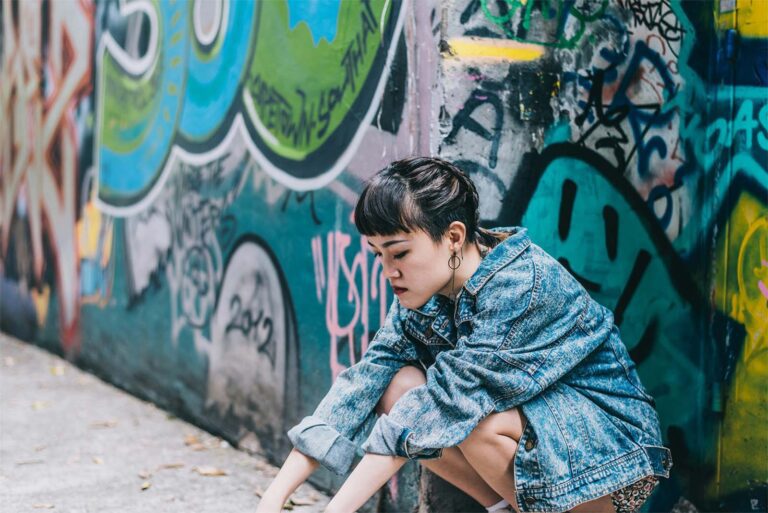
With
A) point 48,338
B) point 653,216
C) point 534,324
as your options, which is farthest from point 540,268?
point 48,338

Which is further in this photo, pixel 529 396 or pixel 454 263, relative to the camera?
pixel 454 263

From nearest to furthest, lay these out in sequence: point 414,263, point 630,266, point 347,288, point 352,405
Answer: point 414,263 → point 352,405 → point 630,266 → point 347,288

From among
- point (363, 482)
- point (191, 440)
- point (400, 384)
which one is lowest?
point (191, 440)

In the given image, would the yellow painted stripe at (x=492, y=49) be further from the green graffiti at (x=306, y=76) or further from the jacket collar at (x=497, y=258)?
the jacket collar at (x=497, y=258)

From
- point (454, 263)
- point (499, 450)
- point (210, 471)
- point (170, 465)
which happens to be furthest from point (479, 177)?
point (170, 465)

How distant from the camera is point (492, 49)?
9.25 feet

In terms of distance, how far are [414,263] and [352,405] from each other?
0.46m

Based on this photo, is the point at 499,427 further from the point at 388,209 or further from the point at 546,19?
the point at 546,19

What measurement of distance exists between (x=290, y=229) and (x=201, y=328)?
3.06 feet

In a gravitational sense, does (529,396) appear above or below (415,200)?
below

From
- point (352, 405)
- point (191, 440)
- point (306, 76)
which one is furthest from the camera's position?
point (191, 440)

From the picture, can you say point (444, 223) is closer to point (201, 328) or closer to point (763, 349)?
point (763, 349)

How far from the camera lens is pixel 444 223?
236 centimetres

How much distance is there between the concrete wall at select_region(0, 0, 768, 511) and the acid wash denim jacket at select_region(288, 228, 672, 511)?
0.51 m
